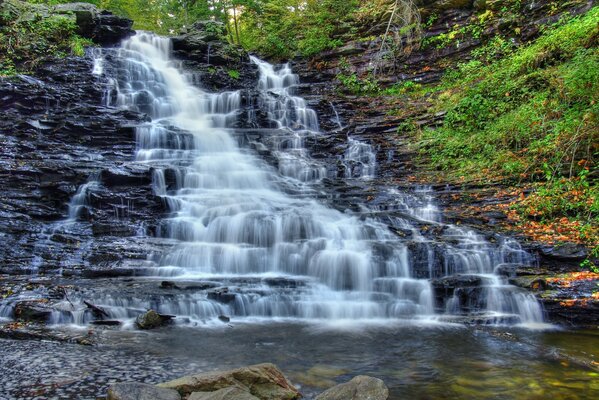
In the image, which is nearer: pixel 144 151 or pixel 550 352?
pixel 550 352

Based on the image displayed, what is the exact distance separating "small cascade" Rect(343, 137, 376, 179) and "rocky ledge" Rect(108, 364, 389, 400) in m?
10.8

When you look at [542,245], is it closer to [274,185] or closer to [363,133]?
[274,185]

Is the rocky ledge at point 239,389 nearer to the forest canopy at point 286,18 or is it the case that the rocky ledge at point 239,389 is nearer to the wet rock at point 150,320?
the wet rock at point 150,320

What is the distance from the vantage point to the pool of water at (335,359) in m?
4.03

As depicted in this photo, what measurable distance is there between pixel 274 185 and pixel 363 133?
468 cm

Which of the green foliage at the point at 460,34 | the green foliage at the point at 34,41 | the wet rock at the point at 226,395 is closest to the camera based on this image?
the wet rock at the point at 226,395

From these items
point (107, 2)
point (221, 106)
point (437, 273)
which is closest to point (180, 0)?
point (107, 2)

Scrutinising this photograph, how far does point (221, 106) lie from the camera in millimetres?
17922

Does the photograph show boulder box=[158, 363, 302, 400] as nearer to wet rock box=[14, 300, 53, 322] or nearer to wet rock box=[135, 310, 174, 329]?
wet rock box=[135, 310, 174, 329]

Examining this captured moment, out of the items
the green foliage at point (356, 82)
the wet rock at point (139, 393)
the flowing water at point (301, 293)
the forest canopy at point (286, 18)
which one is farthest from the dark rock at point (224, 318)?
the forest canopy at point (286, 18)

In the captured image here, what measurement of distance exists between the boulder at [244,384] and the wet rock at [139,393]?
13cm

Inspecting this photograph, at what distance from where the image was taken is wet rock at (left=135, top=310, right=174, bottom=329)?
6082 millimetres

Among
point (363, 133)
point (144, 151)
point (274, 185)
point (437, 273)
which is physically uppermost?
point (363, 133)

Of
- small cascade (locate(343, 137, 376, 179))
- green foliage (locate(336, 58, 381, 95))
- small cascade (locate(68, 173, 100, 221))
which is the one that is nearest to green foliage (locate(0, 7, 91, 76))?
small cascade (locate(68, 173, 100, 221))
